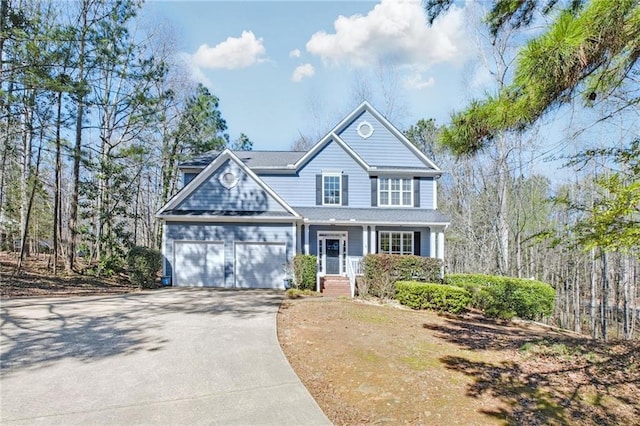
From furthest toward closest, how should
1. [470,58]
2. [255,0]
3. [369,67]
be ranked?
[369,67]
[470,58]
[255,0]

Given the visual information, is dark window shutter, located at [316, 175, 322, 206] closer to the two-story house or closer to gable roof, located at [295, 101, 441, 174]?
the two-story house

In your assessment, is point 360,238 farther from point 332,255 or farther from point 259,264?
point 259,264

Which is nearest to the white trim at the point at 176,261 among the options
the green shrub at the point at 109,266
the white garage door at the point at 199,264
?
the white garage door at the point at 199,264

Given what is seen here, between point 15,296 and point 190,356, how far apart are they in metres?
8.84

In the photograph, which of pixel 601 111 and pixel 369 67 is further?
pixel 369 67

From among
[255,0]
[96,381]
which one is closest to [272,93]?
[255,0]

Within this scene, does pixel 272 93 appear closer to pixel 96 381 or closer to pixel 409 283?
pixel 409 283

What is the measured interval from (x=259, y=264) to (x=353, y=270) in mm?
3907

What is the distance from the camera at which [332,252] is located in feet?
53.8

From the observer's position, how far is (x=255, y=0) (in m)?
10.1

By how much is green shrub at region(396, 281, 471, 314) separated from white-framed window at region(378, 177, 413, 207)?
230 inches

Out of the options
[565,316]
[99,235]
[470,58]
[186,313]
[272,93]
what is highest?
[470,58]

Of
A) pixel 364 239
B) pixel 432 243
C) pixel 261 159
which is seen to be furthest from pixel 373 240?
pixel 261 159

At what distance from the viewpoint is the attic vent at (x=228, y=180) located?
14.7 meters
